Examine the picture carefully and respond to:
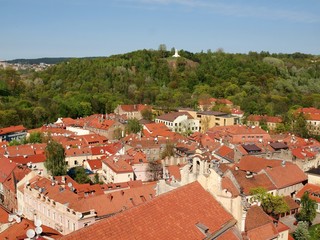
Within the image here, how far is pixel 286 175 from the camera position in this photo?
4656 centimetres

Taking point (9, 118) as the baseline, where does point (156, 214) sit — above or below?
above

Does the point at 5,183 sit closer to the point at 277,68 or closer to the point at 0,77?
the point at 0,77

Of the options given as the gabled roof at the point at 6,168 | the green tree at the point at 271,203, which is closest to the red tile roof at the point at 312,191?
the green tree at the point at 271,203

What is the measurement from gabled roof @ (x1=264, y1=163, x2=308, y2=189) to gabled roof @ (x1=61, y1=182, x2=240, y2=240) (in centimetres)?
2644

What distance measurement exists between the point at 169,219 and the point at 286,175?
3356 cm

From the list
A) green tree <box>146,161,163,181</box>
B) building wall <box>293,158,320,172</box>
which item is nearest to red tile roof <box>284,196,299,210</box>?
building wall <box>293,158,320,172</box>

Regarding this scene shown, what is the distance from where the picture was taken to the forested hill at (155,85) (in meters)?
108

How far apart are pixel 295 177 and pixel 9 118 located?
69601 millimetres

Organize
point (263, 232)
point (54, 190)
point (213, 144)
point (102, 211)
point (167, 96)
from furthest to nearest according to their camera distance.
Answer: point (167, 96)
point (213, 144)
point (54, 190)
point (102, 211)
point (263, 232)

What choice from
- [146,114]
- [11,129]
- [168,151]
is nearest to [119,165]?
[168,151]

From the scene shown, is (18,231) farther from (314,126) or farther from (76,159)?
(314,126)

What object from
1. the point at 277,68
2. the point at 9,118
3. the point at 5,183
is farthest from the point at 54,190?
the point at 277,68

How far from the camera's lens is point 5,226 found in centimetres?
3105

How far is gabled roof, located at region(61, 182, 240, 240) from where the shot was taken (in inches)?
567
